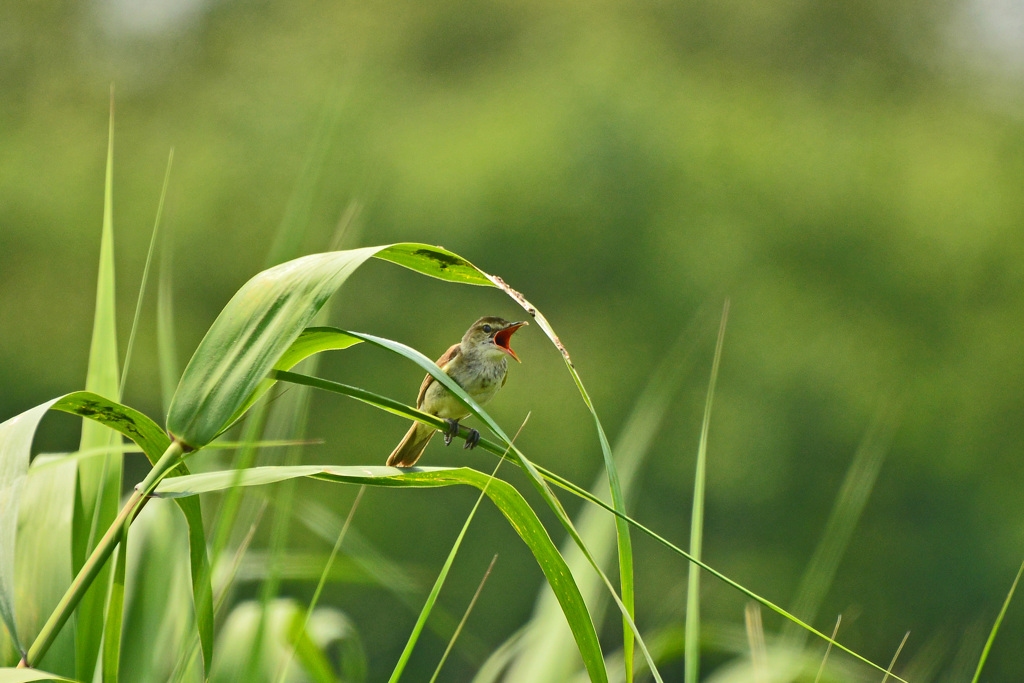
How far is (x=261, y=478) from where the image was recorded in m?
1.03

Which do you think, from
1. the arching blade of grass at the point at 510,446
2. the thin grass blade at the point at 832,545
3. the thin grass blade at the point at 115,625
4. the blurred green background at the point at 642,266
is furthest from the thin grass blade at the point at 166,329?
the blurred green background at the point at 642,266

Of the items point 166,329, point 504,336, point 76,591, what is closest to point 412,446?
point 504,336

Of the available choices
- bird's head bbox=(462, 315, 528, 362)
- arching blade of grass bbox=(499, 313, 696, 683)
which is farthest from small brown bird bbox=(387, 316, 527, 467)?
arching blade of grass bbox=(499, 313, 696, 683)

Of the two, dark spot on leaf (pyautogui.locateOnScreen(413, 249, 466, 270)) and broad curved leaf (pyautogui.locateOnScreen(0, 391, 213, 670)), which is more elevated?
dark spot on leaf (pyautogui.locateOnScreen(413, 249, 466, 270))

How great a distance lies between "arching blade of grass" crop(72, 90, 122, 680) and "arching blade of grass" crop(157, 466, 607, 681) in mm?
187

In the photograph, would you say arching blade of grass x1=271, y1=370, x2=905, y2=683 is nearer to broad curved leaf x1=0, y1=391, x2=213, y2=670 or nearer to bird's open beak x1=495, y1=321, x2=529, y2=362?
broad curved leaf x1=0, y1=391, x2=213, y2=670

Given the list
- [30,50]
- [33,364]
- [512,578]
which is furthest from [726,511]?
[30,50]

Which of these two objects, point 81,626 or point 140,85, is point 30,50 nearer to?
point 140,85

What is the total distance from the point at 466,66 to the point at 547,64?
2.16 m

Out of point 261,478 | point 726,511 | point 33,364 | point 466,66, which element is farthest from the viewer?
point 466,66

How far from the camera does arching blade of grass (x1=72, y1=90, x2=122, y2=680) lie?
109 cm

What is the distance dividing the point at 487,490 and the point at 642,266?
45.9ft

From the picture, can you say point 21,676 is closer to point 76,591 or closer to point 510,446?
point 76,591

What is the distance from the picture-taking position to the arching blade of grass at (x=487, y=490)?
3.29ft
